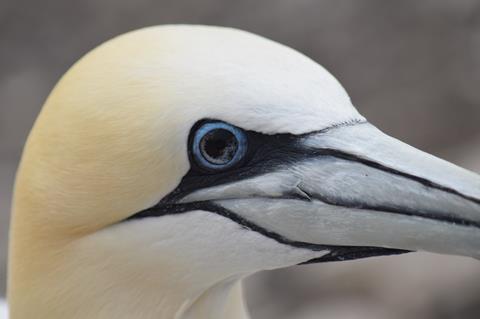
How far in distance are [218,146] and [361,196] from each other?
39 cm

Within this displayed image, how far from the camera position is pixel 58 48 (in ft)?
31.7

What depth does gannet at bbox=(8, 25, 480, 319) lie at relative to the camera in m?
2.40

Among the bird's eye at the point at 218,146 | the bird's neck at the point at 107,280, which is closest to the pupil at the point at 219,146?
the bird's eye at the point at 218,146

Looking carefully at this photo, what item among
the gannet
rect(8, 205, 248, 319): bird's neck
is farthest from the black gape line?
rect(8, 205, 248, 319): bird's neck

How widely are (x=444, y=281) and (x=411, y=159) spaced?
4072 mm

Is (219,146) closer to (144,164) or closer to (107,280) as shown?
(144,164)

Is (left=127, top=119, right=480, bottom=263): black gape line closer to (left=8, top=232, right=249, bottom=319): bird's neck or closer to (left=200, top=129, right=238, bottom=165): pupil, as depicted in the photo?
(left=200, top=129, right=238, bottom=165): pupil

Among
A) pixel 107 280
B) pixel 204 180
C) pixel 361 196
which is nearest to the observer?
pixel 361 196

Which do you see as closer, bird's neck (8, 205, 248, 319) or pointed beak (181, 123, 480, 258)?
pointed beak (181, 123, 480, 258)

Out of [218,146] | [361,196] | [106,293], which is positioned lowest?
[106,293]

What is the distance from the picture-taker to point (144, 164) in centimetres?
247

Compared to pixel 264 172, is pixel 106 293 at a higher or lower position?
lower

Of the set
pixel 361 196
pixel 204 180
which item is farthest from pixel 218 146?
pixel 361 196

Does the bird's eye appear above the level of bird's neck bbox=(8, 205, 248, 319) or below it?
above
